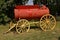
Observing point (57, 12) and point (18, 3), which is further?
point (57, 12)

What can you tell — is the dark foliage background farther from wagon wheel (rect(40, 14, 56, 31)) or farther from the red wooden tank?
wagon wheel (rect(40, 14, 56, 31))

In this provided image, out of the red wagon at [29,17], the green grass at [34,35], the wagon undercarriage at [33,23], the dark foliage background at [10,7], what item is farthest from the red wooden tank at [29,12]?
the dark foliage background at [10,7]

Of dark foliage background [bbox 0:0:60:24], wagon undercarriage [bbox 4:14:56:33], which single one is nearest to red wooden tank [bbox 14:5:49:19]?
wagon undercarriage [bbox 4:14:56:33]

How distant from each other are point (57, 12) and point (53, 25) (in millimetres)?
3916

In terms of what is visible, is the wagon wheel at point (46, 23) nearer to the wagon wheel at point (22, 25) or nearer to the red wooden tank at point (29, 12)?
the red wooden tank at point (29, 12)

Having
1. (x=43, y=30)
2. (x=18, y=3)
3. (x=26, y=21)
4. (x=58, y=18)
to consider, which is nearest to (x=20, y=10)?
(x=26, y=21)

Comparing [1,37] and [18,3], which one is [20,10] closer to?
[1,37]

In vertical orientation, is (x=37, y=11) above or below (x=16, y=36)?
above

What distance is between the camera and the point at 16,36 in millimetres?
11742

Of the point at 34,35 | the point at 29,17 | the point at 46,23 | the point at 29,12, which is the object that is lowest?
the point at 34,35

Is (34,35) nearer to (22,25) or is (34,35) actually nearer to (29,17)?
(22,25)

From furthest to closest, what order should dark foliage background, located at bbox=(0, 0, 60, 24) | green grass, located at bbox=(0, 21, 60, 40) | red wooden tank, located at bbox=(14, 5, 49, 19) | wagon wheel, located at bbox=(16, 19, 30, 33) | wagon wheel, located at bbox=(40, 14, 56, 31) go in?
1. dark foliage background, located at bbox=(0, 0, 60, 24)
2. wagon wheel, located at bbox=(40, 14, 56, 31)
3. red wooden tank, located at bbox=(14, 5, 49, 19)
4. wagon wheel, located at bbox=(16, 19, 30, 33)
5. green grass, located at bbox=(0, 21, 60, 40)

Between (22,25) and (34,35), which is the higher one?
(22,25)

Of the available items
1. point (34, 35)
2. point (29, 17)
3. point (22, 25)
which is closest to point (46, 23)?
point (29, 17)
